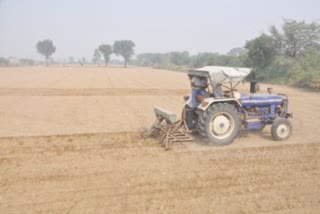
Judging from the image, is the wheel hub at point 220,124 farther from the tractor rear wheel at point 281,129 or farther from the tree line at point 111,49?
the tree line at point 111,49

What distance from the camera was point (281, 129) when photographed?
23.9ft

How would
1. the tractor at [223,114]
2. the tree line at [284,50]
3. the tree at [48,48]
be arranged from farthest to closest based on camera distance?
the tree at [48,48], the tree line at [284,50], the tractor at [223,114]

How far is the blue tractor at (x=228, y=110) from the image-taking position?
22.1ft

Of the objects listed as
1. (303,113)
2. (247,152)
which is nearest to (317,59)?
(303,113)

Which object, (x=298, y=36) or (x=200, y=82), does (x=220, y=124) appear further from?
(x=298, y=36)

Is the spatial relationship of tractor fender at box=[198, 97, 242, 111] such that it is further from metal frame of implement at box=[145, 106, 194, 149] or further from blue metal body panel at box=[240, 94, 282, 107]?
metal frame of implement at box=[145, 106, 194, 149]

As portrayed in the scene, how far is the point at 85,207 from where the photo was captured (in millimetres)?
3936

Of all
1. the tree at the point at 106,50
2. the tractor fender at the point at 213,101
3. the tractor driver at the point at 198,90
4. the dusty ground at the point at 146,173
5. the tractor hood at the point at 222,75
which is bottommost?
the dusty ground at the point at 146,173

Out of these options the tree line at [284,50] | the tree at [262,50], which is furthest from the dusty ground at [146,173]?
the tree at [262,50]

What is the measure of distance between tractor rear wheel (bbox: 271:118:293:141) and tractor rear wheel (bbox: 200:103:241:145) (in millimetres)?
1036

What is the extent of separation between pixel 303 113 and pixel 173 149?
7701 millimetres

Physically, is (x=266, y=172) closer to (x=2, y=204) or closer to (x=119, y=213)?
(x=119, y=213)

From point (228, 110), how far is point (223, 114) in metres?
0.17

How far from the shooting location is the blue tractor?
265 inches
